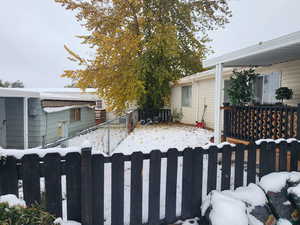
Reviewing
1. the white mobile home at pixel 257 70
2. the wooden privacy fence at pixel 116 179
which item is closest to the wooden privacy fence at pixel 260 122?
the white mobile home at pixel 257 70

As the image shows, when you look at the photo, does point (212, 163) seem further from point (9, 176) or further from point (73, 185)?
point (9, 176)

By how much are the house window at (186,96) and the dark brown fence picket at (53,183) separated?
1037cm

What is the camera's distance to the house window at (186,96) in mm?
11781

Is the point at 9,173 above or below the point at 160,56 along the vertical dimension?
below

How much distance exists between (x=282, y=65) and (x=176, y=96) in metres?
8.13

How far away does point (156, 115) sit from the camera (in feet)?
44.0

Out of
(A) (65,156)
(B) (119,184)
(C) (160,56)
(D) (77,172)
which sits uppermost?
(C) (160,56)

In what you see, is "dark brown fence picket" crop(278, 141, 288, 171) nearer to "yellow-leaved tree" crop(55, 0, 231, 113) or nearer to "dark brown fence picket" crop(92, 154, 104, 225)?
"dark brown fence picket" crop(92, 154, 104, 225)

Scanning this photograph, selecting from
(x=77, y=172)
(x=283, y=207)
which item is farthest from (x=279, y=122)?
(x=77, y=172)

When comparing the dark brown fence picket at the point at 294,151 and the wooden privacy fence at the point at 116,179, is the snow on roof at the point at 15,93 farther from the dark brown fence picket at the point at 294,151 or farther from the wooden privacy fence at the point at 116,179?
the dark brown fence picket at the point at 294,151

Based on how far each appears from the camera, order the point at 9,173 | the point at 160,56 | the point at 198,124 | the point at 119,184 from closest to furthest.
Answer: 1. the point at 9,173
2. the point at 119,184
3. the point at 198,124
4. the point at 160,56

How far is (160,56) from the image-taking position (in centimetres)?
1208

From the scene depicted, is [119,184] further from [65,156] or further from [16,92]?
[16,92]

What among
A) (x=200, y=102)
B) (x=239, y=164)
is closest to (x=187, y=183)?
(x=239, y=164)
